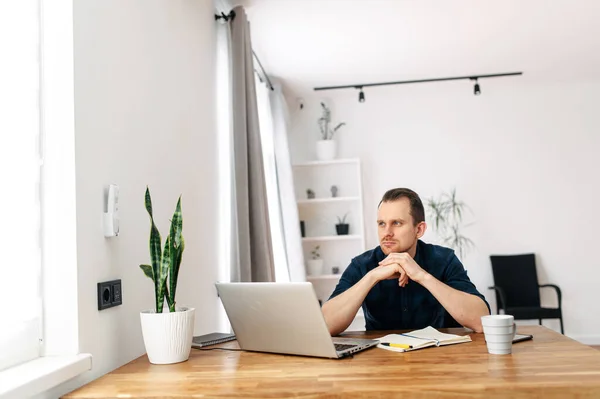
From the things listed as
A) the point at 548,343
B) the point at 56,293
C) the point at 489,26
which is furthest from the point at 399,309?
the point at 489,26

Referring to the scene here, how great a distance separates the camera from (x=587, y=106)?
6.51 m

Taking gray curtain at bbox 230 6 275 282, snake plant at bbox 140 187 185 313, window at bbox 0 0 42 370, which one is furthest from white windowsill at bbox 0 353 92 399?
gray curtain at bbox 230 6 275 282

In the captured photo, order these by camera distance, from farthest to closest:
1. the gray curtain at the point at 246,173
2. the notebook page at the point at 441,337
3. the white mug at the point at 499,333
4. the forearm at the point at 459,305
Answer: the gray curtain at the point at 246,173 < the forearm at the point at 459,305 < the notebook page at the point at 441,337 < the white mug at the point at 499,333

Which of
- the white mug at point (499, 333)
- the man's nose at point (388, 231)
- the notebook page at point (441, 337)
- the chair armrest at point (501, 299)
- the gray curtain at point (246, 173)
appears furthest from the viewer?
Result: the chair armrest at point (501, 299)

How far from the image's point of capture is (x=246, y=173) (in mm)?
3688

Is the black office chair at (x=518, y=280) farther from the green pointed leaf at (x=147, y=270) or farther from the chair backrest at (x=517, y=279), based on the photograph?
the green pointed leaf at (x=147, y=270)

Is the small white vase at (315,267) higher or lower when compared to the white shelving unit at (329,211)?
lower

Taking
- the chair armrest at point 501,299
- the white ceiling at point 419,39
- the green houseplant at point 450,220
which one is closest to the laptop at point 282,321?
the white ceiling at point 419,39

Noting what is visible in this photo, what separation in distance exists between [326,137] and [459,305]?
14.7 ft

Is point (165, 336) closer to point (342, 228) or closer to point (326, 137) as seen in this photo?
point (342, 228)

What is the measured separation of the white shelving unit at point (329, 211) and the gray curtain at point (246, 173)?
2.58 m

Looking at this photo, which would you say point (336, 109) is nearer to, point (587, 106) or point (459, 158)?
point (459, 158)

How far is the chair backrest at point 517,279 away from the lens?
20.6 ft

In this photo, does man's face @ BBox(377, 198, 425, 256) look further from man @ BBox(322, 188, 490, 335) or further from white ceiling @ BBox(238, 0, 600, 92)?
white ceiling @ BBox(238, 0, 600, 92)
